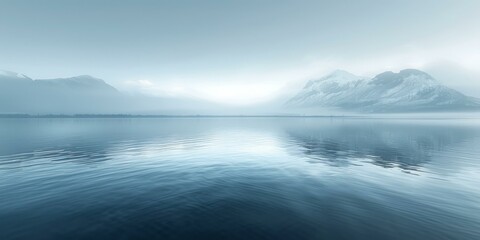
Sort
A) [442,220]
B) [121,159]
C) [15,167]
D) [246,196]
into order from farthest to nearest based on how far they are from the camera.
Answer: [121,159]
[15,167]
[246,196]
[442,220]

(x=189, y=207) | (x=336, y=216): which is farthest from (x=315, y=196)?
(x=189, y=207)

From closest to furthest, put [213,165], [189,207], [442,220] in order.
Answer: [442,220] → [189,207] → [213,165]

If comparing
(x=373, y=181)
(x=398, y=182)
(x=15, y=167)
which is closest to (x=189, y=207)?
(x=373, y=181)

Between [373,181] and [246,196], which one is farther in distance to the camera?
[373,181]

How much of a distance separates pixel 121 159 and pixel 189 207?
88.6 feet

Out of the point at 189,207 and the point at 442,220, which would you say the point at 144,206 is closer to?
the point at 189,207

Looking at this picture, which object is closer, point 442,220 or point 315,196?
point 442,220

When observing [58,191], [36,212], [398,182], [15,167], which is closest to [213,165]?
[58,191]

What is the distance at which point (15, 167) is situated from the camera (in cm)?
3147

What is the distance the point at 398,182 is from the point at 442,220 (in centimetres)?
1071

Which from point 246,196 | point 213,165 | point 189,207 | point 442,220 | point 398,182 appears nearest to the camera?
point 442,220

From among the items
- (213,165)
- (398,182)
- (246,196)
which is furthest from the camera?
(213,165)

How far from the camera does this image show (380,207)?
1880 centimetres

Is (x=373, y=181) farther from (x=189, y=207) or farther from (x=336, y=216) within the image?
(x=189, y=207)
